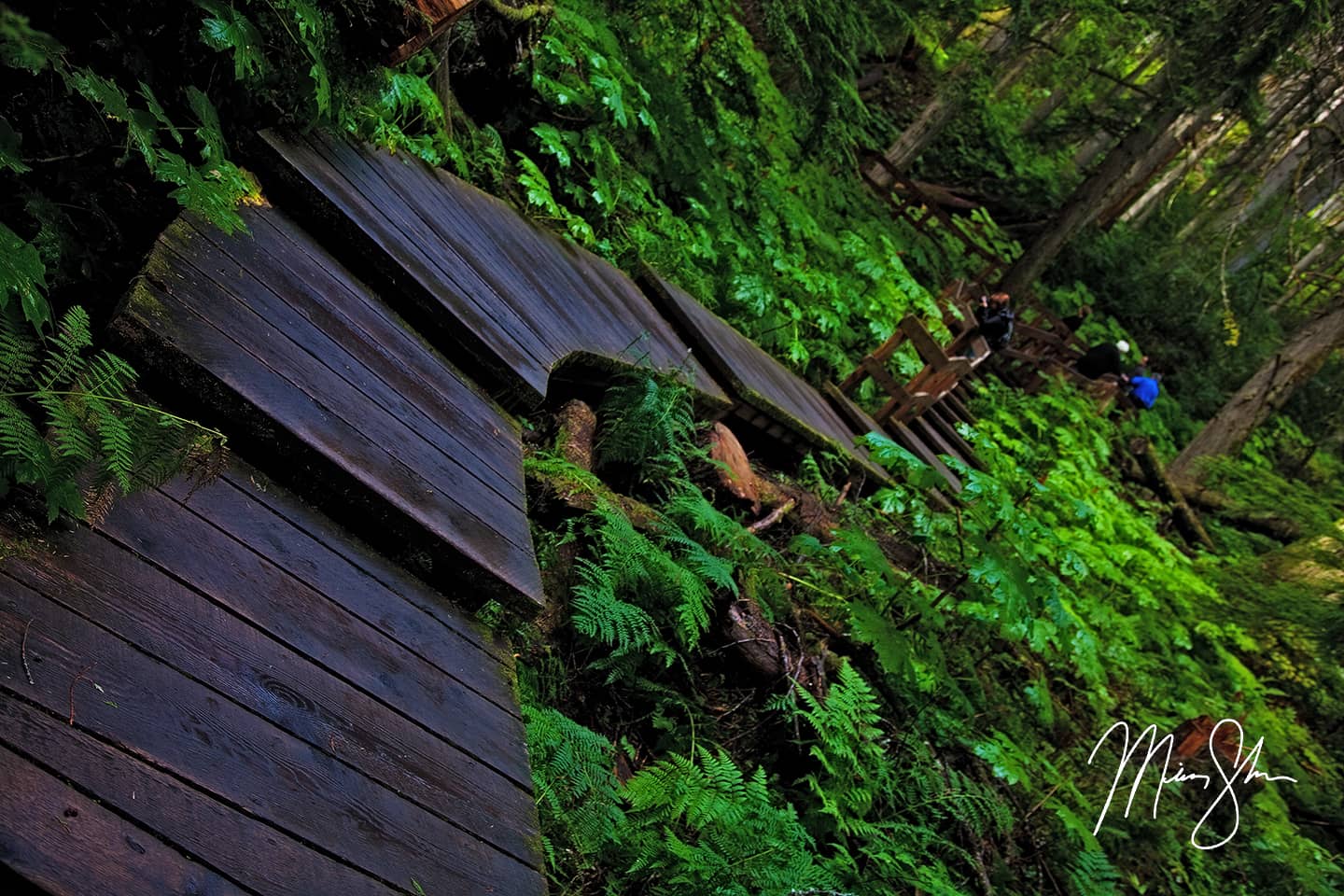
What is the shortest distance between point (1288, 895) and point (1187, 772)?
2.71ft

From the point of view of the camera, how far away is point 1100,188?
14703 millimetres

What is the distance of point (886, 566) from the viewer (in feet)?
13.1

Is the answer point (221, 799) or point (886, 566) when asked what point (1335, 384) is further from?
point (221, 799)

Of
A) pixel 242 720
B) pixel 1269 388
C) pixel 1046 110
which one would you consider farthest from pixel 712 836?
pixel 1046 110

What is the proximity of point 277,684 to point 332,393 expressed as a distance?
2.89 feet

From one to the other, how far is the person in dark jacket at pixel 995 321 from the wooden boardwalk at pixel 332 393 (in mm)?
9569

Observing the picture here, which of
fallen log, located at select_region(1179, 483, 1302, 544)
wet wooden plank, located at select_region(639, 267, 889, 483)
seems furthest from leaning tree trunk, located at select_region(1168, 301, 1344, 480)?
wet wooden plank, located at select_region(639, 267, 889, 483)

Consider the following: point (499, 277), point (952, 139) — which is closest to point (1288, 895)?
point (499, 277)

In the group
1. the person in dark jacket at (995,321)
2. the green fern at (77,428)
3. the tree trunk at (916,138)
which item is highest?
the tree trunk at (916,138)

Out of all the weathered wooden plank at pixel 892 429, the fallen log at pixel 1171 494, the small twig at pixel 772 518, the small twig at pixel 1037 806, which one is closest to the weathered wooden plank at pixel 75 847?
the small twig at pixel 772 518

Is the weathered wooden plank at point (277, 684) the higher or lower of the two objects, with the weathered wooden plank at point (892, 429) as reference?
lower

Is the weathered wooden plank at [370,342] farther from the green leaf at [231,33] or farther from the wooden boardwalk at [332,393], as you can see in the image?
the green leaf at [231,33]

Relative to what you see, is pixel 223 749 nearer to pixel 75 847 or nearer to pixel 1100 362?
pixel 75 847

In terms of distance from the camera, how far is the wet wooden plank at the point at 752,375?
Answer: 5301 millimetres
